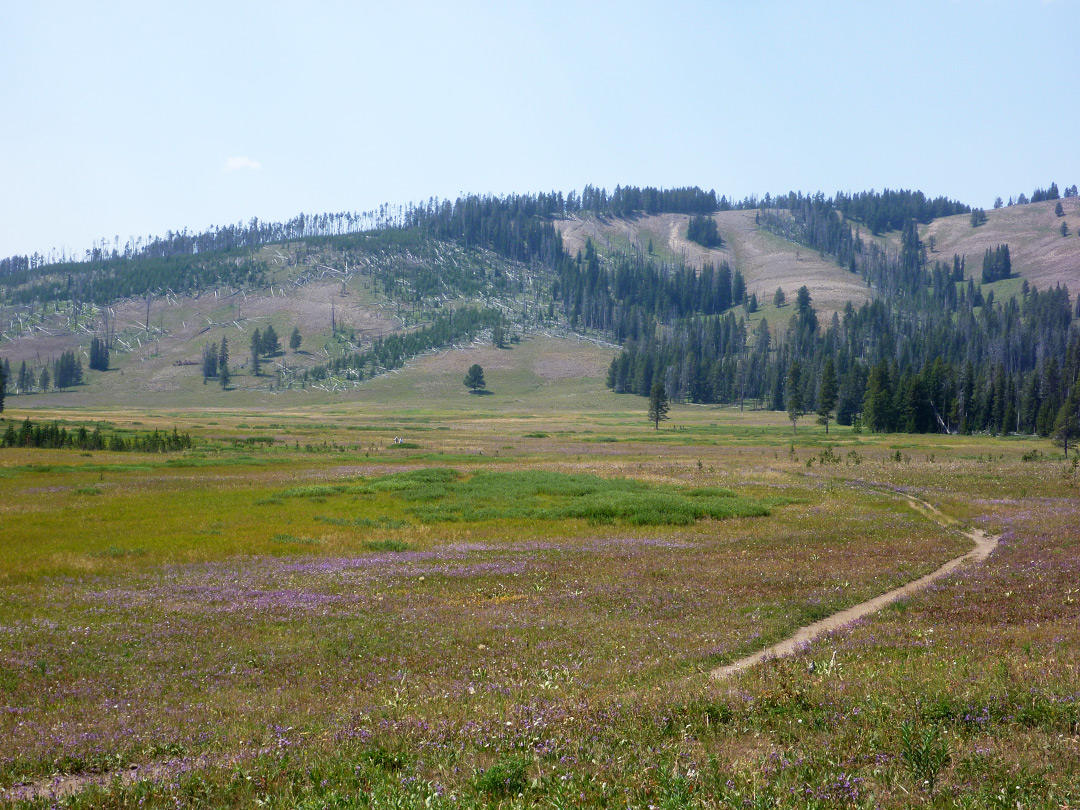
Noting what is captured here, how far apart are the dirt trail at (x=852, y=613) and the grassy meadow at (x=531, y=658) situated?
1.03 ft

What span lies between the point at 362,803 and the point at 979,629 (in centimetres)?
1191

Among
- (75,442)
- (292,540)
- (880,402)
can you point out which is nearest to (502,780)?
(292,540)

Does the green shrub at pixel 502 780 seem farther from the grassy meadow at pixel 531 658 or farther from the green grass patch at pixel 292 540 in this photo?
the green grass patch at pixel 292 540

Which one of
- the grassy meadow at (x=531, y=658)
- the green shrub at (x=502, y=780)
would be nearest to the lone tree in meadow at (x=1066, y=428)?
the grassy meadow at (x=531, y=658)

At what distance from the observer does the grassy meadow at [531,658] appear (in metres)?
6.66

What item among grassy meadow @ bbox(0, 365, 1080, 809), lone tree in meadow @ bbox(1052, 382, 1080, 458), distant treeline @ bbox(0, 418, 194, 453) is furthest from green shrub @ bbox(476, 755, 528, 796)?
lone tree in meadow @ bbox(1052, 382, 1080, 458)

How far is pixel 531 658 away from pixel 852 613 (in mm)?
7887

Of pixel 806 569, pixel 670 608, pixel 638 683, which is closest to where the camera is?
pixel 638 683

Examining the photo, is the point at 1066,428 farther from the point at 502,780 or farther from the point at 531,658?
the point at 502,780

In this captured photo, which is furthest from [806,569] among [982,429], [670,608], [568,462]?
[982,429]

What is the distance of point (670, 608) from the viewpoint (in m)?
16.0

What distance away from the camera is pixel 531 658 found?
12.3 meters

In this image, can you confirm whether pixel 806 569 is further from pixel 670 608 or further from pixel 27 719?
pixel 27 719

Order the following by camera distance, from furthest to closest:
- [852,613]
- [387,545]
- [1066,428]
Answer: [1066,428], [387,545], [852,613]
